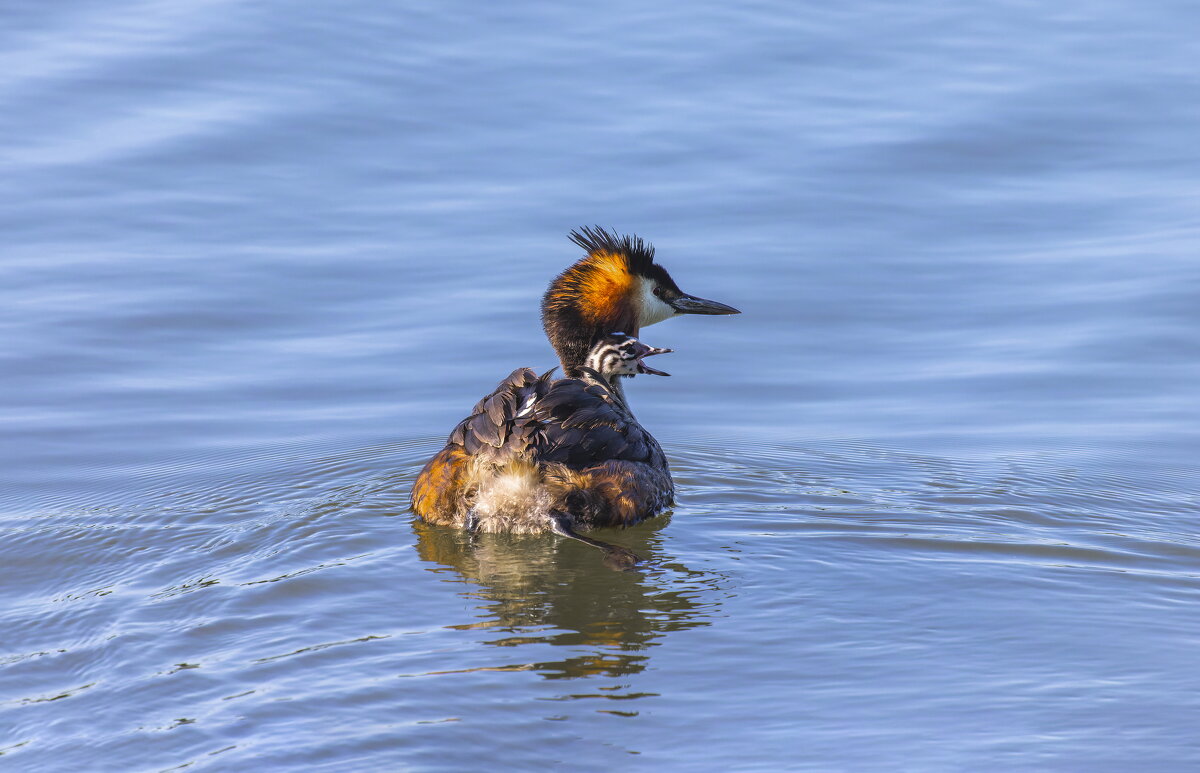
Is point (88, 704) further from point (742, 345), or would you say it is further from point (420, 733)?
point (742, 345)

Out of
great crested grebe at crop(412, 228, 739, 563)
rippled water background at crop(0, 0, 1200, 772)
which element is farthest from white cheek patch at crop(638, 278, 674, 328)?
great crested grebe at crop(412, 228, 739, 563)

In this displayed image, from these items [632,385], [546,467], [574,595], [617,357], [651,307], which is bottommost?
[574,595]

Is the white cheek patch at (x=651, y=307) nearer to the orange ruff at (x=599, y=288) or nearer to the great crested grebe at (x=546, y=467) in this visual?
the orange ruff at (x=599, y=288)

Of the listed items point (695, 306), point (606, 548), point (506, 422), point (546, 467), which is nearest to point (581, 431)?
point (546, 467)

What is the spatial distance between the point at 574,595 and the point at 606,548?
1.78ft

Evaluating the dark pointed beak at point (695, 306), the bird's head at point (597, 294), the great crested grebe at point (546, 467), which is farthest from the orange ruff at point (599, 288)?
the great crested grebe at point (546, 467)

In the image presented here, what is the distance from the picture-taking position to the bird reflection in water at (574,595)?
514 cm

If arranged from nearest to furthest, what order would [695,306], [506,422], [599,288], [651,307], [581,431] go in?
[506,422], [581,431], [599,288], [651,307], [695,306]

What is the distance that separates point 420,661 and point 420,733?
→ 1.87 feet

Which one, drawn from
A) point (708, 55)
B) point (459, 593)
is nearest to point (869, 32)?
point (708, 55)

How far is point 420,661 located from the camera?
16.3 ft

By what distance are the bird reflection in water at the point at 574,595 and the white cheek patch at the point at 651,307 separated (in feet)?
5.59

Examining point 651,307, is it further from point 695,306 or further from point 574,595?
point 574,595

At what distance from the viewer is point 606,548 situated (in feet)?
20.5
